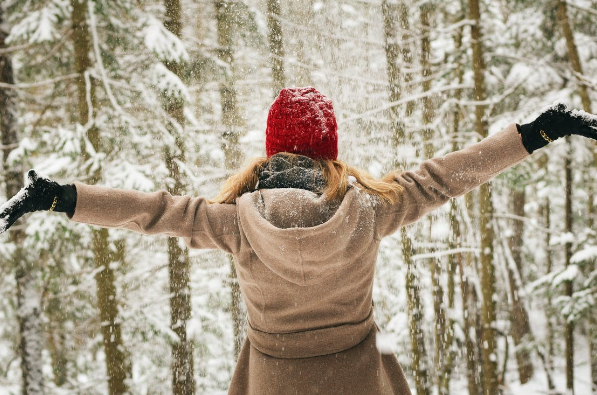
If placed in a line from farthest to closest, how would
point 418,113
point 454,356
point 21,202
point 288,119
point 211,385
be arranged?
point 211,385 < point 454,356 < point 418,113 < point 288,119 < point 21,202

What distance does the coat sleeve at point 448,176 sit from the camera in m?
1.86

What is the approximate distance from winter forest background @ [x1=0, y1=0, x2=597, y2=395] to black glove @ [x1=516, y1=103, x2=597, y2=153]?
5.01 metres

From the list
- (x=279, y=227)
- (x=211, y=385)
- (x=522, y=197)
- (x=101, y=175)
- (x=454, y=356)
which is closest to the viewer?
(x=279, y=227)

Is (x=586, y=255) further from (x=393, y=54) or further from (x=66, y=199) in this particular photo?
(x=66, y=199)

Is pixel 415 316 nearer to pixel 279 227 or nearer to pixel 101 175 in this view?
pixel 101 175

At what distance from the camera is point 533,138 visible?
1.89 meters

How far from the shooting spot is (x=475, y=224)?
430 inches

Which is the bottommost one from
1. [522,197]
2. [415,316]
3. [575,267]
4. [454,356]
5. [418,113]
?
[454,356]

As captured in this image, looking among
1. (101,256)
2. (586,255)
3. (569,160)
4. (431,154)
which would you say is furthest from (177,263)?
(569,160)

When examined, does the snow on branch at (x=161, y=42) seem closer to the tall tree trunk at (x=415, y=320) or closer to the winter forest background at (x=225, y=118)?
the winter forest background at (x=225, y=118)

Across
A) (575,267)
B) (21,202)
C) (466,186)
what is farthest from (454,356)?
(21,202)

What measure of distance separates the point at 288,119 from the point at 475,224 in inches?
396

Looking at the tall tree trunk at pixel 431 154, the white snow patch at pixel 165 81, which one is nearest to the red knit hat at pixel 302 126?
the white snow patch at pixel 165 81

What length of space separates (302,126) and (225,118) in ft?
24.7
